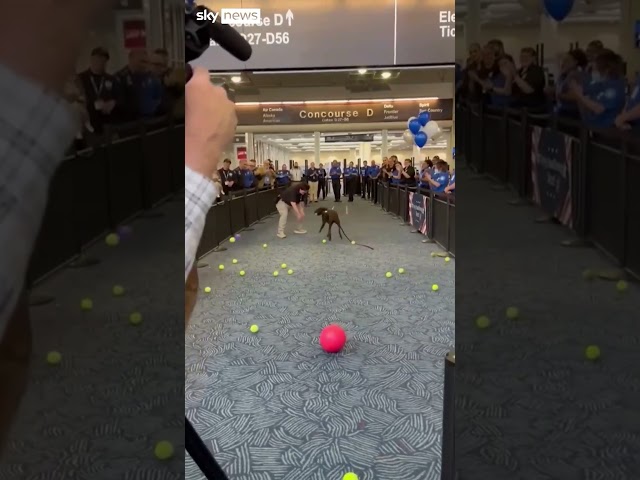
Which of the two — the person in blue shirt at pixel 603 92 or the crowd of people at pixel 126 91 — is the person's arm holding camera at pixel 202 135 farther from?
the person in blue shirt at pixel 603 92

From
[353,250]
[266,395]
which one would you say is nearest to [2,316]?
[266,395]

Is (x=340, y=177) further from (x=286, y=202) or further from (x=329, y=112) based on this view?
(x=286, y=202)

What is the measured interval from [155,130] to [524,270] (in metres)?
0.55

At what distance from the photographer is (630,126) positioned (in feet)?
2.50

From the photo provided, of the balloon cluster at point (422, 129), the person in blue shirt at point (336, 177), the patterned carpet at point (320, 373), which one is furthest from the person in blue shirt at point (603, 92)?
the person in blue shirt at point (336, 177)

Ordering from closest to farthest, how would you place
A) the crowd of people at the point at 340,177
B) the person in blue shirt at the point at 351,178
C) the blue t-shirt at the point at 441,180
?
the blue t-shirt at the point at 441,180 → the crowd of people at the point at 340,177 → the person in blue shirt at the point at 351,178

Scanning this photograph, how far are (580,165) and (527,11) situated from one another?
0.22 meters

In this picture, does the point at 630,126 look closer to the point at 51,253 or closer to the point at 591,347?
the point at 591,347

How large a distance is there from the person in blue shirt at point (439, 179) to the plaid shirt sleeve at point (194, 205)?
759cm

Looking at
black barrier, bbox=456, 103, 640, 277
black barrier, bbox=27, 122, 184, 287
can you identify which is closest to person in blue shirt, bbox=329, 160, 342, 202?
black barrier, bbox=456, 103, 640, 277

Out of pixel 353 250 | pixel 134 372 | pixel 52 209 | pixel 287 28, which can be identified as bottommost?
pixel 353 250

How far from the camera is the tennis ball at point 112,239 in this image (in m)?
0.77


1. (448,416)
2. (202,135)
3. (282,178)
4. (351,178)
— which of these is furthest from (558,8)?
(351,178)

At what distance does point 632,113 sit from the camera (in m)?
0.75
